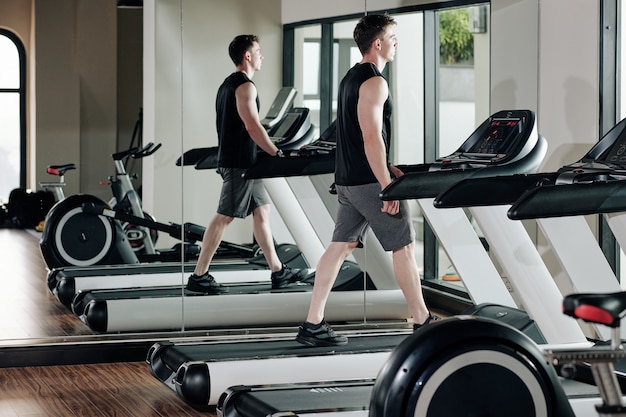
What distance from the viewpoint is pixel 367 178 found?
466 centimetres

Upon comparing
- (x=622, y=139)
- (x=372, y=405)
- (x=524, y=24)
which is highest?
(x=524, y=24)

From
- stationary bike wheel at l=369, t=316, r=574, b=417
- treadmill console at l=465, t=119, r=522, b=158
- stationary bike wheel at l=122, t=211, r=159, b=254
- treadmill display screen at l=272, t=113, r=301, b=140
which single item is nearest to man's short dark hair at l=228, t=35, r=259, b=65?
treadmill display screen at l=272, t=113, r=301, b=140

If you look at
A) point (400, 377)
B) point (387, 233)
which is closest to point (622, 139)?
point (387, 233)

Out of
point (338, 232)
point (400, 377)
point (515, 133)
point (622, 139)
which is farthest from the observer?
point (338, 232)

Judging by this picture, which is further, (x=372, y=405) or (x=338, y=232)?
(x=338, y=232)

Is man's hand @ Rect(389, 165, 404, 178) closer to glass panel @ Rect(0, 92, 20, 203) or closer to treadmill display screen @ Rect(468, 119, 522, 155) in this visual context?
treadmill display screen @ Rect(468, 119, 522, 155)

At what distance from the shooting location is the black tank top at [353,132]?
4.62 meters

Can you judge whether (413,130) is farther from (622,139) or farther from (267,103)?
(622,139)

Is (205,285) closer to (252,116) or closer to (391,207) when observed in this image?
(252,116)

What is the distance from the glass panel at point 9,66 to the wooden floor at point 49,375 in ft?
2.35

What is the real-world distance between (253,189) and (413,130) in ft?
3.07

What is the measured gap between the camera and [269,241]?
5.67m

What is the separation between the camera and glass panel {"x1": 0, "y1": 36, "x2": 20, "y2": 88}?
5184mm

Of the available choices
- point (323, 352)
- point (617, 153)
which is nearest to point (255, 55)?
point (323, 352)
